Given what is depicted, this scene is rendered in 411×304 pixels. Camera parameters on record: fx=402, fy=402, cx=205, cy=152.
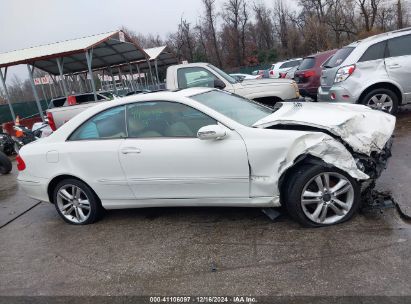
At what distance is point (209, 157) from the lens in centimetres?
412

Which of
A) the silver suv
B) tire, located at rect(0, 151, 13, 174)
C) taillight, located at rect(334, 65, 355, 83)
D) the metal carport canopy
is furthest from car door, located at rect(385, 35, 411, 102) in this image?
the metal carport canopy

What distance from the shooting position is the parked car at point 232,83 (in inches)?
324

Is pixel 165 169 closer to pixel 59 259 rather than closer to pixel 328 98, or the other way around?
pixel 59 259

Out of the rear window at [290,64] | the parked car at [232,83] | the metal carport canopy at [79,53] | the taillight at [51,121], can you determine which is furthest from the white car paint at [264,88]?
the rear window at [290,64]

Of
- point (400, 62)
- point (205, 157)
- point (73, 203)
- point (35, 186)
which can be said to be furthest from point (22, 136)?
point (400, 62)

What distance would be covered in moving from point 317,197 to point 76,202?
294cm

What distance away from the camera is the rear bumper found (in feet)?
16.7

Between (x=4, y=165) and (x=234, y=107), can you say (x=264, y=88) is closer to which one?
(x=234, y=107)

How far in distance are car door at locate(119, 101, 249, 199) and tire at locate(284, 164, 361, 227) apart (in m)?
Answer: 0.49

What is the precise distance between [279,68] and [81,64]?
1196 cm

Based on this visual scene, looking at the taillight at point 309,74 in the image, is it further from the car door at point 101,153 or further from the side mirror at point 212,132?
the side mirror at point 212,132

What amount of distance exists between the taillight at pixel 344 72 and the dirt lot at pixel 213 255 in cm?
337

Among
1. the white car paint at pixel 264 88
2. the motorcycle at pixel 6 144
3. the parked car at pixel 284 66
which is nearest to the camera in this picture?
the white car paint at pixel 264 88

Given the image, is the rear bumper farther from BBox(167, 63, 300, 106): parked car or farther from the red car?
the red car
